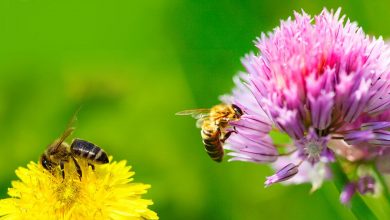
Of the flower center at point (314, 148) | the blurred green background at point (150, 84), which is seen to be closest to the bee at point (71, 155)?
the flower center at point (314, 148)

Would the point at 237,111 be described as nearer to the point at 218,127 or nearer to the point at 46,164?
the point at 218,127

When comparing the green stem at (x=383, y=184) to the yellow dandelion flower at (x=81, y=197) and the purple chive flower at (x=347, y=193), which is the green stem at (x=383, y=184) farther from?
the yellow dandelion flower at (x=81, y=197)

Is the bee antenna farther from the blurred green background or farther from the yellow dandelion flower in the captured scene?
the blurred green background

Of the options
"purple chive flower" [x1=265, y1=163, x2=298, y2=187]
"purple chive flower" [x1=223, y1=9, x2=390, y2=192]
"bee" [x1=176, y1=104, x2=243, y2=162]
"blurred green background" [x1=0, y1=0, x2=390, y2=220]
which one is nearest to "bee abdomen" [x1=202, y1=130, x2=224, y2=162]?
"bee" [x1=176, y1=104, x2=243, y2=162]

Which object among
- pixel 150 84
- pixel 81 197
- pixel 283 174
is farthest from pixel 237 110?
pixel 150 84

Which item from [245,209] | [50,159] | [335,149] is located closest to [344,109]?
[335,149]
